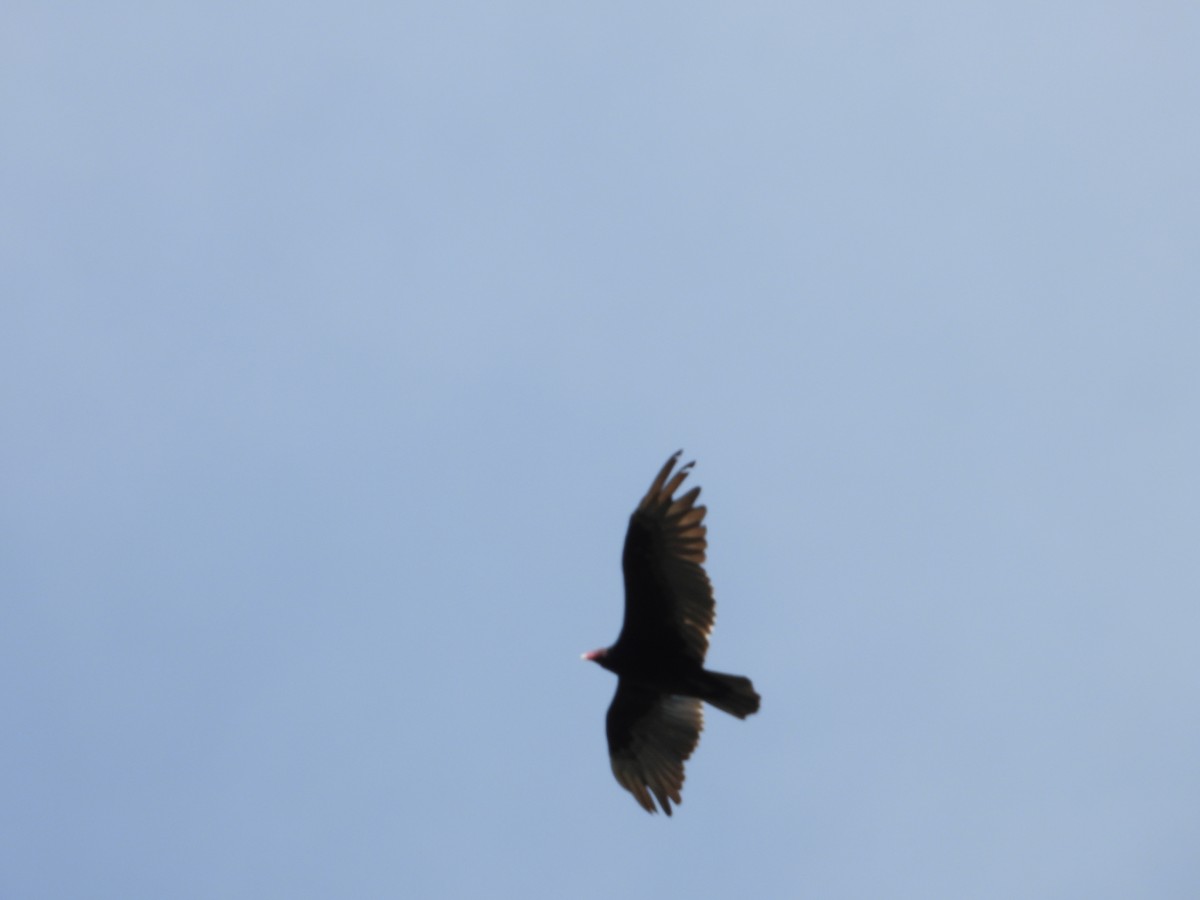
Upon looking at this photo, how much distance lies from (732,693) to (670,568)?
131 centimetres

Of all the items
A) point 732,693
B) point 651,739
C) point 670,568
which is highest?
point 670,568

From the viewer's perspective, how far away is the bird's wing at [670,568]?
38.0 ft

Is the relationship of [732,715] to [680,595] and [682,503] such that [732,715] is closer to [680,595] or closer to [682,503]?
[680,595]

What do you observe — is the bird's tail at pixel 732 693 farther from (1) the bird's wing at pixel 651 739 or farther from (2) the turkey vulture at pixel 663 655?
(1) the bird's wing at pixel 651 739

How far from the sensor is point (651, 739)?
12266 mm

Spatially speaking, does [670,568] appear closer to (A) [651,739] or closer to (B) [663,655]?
(B) [663,655]

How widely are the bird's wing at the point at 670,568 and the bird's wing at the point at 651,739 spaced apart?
0.73 meters

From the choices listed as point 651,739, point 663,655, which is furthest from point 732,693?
point 651,739

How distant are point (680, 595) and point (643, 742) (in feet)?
5.65

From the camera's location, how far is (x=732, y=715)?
A: 37.8 feet

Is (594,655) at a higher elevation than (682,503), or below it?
below

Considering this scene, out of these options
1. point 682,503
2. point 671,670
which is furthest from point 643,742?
point 682,503

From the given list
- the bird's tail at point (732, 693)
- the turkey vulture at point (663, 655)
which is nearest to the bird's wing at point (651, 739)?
the turkey vulture at point (663, 655)

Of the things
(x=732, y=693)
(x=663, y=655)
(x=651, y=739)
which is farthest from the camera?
(x=651, y=739)
